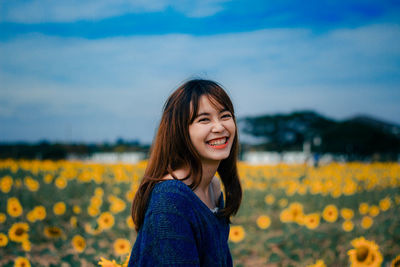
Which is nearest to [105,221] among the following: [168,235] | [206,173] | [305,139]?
[206,173]

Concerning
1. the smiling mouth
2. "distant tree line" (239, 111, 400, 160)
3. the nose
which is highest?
the nose

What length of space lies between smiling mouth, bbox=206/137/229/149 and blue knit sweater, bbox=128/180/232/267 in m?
0.25

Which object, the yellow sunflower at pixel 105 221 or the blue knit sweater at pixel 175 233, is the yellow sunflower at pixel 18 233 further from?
the blue knit sweater at pixel 175 233

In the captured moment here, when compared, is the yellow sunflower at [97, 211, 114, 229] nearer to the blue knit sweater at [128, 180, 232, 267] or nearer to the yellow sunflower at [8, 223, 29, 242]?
the yellow sunflower at [8, 223, 29, 242]

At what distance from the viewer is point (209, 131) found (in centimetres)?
150

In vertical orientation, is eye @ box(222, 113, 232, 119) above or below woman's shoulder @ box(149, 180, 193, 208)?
above

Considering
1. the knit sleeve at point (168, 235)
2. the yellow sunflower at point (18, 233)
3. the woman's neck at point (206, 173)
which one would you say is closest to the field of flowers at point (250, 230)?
the yellow sunflower at point (18, 233)

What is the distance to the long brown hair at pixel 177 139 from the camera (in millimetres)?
1485

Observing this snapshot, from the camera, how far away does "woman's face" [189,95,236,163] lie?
4.89ft

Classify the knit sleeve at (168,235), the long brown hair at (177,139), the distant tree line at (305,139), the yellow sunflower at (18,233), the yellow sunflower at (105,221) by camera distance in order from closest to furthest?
the knit sleeve at (168,235)
the long brown hair at (177,139)
the yellow sunflower at (18,233)
the yellow sunflower at (105,221)
the distant tree line at (305,139)

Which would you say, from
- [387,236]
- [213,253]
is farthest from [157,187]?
[387,236]

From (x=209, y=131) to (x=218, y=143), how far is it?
8cm

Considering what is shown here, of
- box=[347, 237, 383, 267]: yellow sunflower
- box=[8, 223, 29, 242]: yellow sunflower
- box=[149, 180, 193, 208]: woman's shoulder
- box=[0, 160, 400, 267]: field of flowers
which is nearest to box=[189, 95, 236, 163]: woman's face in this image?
box=[149, 180, 193, 208]: woman's shoulder

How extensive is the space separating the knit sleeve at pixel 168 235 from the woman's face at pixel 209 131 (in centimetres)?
30
